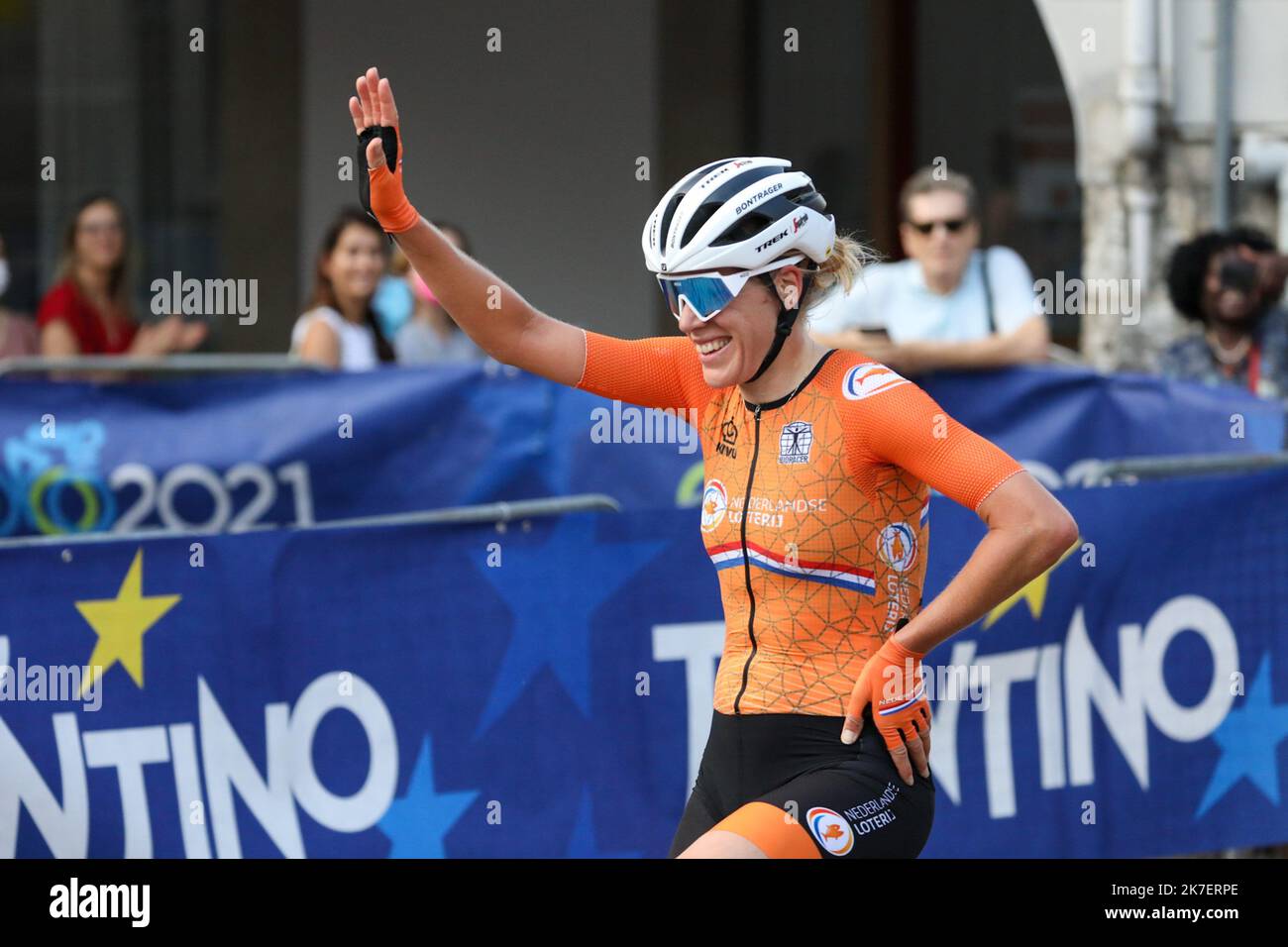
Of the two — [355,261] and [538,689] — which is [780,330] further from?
[355,261]

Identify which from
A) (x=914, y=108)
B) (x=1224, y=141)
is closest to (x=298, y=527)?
(x=1224, y=141)

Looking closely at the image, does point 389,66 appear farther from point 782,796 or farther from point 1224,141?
point 782,796

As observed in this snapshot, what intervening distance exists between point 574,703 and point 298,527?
0.95 meters

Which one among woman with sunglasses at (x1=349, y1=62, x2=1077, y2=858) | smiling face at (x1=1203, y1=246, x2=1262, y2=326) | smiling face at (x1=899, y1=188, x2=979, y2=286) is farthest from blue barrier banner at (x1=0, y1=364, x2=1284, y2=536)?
woman with sunglasses at (x1=349, y1=62, x2=1077, y2=858)

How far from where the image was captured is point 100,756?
542 centimetres

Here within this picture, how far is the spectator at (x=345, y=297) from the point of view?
319 inches

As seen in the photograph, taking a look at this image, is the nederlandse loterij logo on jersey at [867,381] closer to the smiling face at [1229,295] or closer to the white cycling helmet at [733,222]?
the white cycling helmet at [733,222]

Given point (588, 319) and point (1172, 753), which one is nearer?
point (1172, 753)

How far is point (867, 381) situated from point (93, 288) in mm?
5174

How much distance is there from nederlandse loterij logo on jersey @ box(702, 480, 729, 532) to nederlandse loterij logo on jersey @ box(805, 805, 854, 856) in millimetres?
670

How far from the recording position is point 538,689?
231 inches

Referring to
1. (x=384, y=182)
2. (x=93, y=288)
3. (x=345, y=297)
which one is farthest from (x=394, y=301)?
(x=384, y=182)

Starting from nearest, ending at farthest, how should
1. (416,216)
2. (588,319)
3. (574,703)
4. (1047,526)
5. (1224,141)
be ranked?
(1047,526) → (416,216) → (574,703) → (1224,141) → (588,319)

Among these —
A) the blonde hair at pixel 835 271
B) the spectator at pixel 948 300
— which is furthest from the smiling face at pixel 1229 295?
the blonde hair at pixel 835 271
